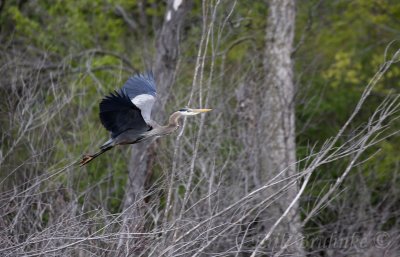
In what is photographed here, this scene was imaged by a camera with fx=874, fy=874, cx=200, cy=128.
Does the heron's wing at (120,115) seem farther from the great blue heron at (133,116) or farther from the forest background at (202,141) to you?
the forest background at (202,141)

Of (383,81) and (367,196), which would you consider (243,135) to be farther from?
(383,81)

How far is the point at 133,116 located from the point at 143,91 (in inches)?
29.9

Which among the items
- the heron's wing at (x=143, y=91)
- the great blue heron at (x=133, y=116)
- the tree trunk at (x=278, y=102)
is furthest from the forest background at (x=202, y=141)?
the heron's wing at (x=143, y=91)

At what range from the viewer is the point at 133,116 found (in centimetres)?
734

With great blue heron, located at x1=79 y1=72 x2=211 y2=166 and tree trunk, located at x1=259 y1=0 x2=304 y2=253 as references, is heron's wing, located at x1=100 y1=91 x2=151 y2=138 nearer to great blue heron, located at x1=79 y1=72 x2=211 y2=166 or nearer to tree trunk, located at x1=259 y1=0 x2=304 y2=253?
great blue heron, located at x1=79 y1=72 x2=211 y2=166

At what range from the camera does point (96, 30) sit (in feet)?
47.0

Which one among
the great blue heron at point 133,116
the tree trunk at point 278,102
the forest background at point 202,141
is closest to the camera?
the forest background at point 202,141

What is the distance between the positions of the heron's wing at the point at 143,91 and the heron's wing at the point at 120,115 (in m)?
0.23

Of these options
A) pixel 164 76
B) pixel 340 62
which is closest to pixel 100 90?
pixel 164 76

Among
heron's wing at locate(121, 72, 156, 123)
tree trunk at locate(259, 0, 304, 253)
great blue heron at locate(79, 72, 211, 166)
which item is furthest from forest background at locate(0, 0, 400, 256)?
heron's wing at locate(121, 72, 156, 123)

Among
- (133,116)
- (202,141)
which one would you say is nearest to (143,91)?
(133,116)

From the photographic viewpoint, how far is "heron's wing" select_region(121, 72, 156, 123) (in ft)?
25.9

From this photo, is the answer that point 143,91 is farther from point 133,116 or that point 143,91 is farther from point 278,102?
point 278,102

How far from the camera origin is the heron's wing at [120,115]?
6.98 meters
